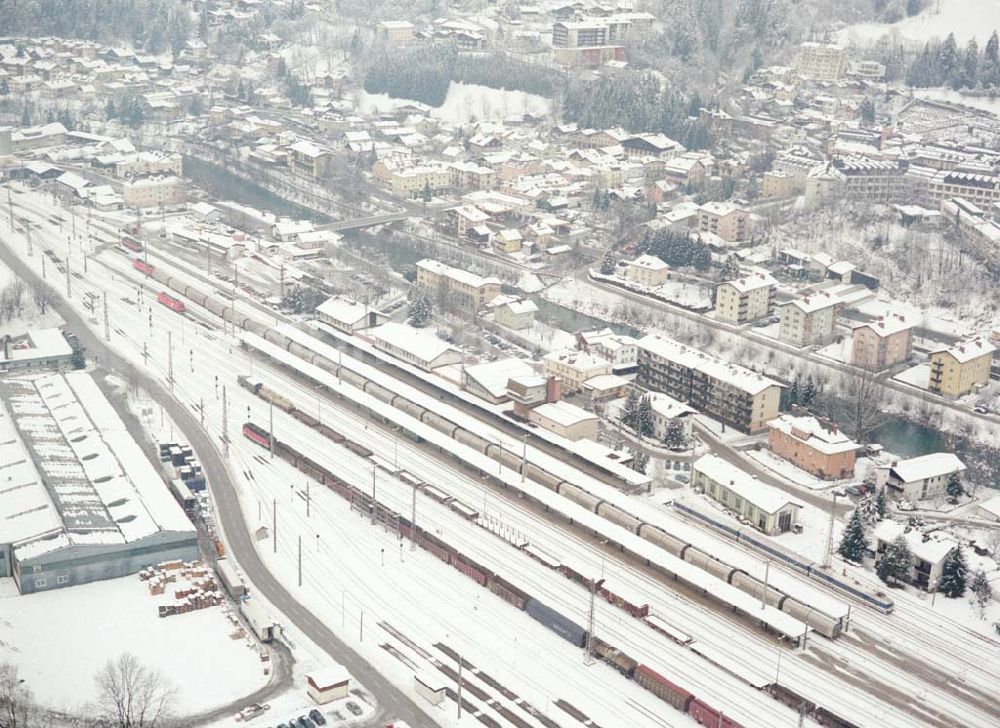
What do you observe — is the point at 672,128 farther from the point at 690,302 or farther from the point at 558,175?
the point at 690,302

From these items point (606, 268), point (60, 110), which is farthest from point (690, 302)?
point (60, 110)

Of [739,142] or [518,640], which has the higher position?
[739,142]

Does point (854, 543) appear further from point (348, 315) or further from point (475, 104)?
point (475, 104)

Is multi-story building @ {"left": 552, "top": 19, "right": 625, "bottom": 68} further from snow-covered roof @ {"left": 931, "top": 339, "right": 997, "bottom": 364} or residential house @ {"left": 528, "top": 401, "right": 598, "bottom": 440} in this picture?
residential house @ {"left": 528, "top": 401, "right": 598, "bottom": 440}

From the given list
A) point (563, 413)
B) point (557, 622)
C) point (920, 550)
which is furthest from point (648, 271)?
point (557, 622)

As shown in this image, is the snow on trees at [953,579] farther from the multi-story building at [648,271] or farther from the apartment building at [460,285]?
the multi-story building at [648,271]

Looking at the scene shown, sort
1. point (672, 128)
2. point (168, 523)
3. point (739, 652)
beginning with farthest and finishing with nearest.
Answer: point (672, 128) < point (168, 523) < point (739, 652)

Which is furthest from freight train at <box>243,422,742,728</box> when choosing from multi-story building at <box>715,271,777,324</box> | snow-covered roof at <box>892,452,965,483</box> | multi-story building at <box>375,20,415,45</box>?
multi-story building at <box>375,20,415,45</box>
